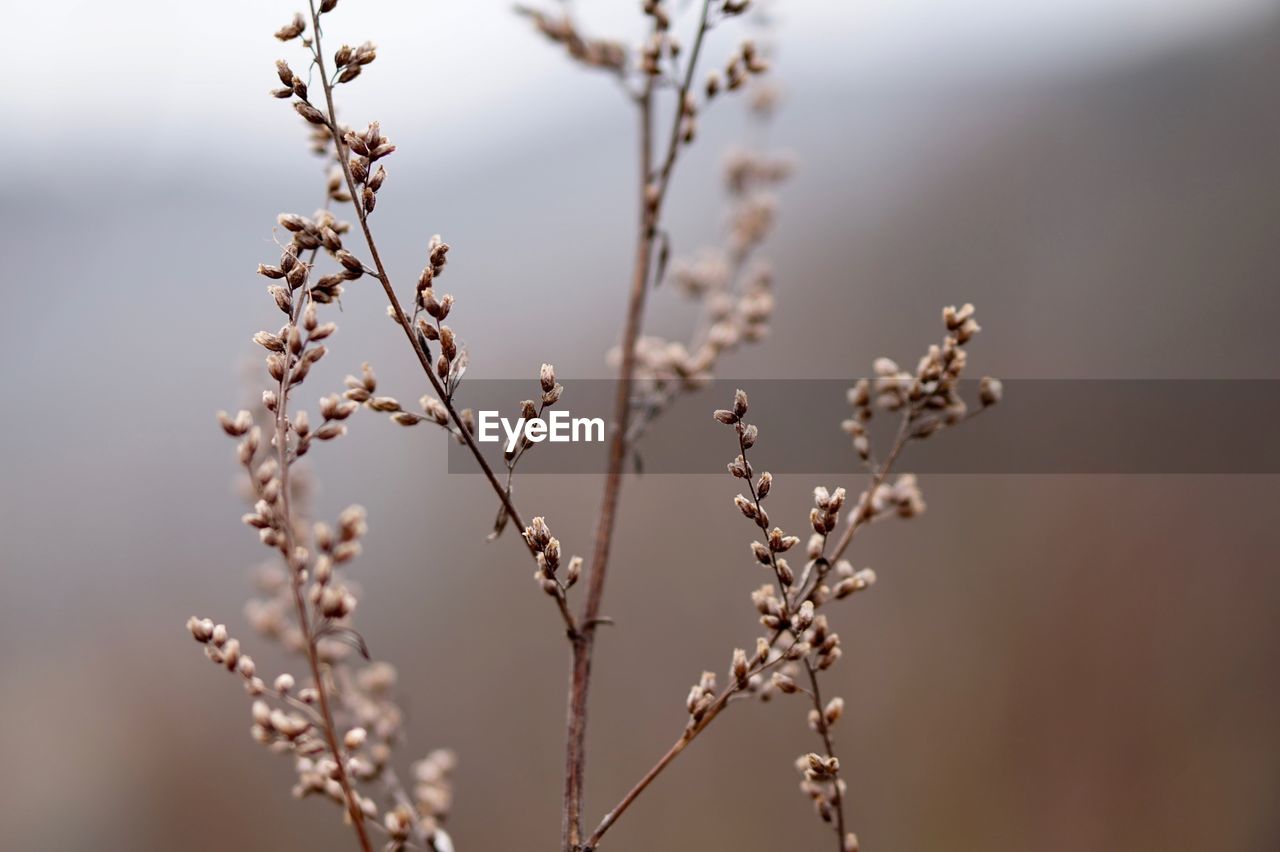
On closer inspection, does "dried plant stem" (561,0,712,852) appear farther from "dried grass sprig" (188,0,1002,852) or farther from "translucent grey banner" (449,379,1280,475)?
"translucent grey banner" (449,379,1280,475)

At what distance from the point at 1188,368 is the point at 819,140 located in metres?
1.64

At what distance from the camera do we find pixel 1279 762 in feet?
5.25

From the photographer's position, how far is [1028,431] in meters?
2.21

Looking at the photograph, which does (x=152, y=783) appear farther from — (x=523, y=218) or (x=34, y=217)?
(x=523, y=218)

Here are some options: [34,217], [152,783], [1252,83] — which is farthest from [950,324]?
[34,217]

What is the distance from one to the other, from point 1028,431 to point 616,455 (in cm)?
196

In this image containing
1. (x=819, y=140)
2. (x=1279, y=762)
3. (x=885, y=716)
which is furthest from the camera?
(x=819, y=140)

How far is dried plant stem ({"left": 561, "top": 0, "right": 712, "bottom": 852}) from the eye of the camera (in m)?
0.54

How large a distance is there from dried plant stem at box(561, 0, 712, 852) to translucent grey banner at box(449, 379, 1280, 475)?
91cm

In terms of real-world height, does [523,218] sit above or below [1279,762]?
above

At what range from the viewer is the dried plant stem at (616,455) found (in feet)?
1.76

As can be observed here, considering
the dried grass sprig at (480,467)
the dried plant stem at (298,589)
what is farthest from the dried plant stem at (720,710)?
the dried plant stem at (298,589)

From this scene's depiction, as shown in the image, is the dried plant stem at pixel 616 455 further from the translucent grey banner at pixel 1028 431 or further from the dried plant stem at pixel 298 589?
the translucent grey banner at pixel 1028 431

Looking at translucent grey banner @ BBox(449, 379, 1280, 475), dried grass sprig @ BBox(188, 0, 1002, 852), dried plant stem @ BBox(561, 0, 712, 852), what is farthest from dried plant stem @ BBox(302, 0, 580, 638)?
translucent grey banner @ BBox(449, 379, 1280, 475)
